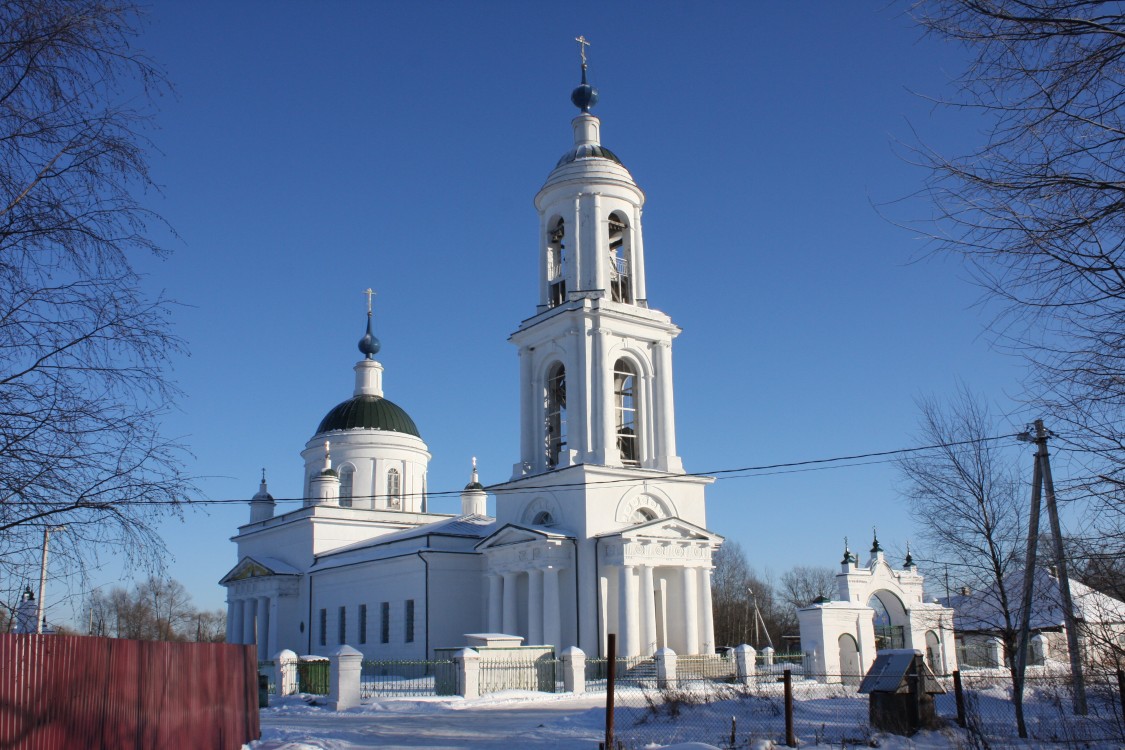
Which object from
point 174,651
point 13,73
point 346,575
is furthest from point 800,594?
point 13,73

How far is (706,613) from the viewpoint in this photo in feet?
103

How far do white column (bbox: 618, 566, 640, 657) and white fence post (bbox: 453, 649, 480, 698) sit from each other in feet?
22.8

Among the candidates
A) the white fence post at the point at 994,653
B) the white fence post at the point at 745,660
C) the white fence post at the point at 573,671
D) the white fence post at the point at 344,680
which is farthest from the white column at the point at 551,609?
the white fence post at the point at 994,653

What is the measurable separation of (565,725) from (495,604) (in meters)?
16.7

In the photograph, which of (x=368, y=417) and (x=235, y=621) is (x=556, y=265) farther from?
(x=235, y=621)

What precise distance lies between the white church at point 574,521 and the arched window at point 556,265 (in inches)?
2.1

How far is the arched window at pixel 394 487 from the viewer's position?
50.2 meters

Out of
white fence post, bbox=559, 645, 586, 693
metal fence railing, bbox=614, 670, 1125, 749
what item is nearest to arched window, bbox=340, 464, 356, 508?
white fence post, bbox=559, 645, 586, 693

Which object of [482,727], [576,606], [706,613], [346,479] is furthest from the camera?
[346,479]

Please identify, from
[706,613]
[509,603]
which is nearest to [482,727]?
[509,603]

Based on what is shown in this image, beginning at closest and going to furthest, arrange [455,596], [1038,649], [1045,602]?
[1045,602] < [1038,649] < [455,596]

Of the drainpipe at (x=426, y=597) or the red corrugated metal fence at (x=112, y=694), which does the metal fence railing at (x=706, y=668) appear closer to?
the drainpipe at (x=426, y=597)

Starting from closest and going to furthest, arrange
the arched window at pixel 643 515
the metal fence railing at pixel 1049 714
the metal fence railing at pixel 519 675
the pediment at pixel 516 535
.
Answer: the metal fence railing at pixel 1049 714, the metal fence railing at pixel 519 675, the pediment at pixel 516 535, the arched window at pixel 643 515

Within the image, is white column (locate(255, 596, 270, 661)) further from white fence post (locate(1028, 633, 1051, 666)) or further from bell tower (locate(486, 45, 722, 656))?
white fence post (locate(1028, 633, 1051, 666))
